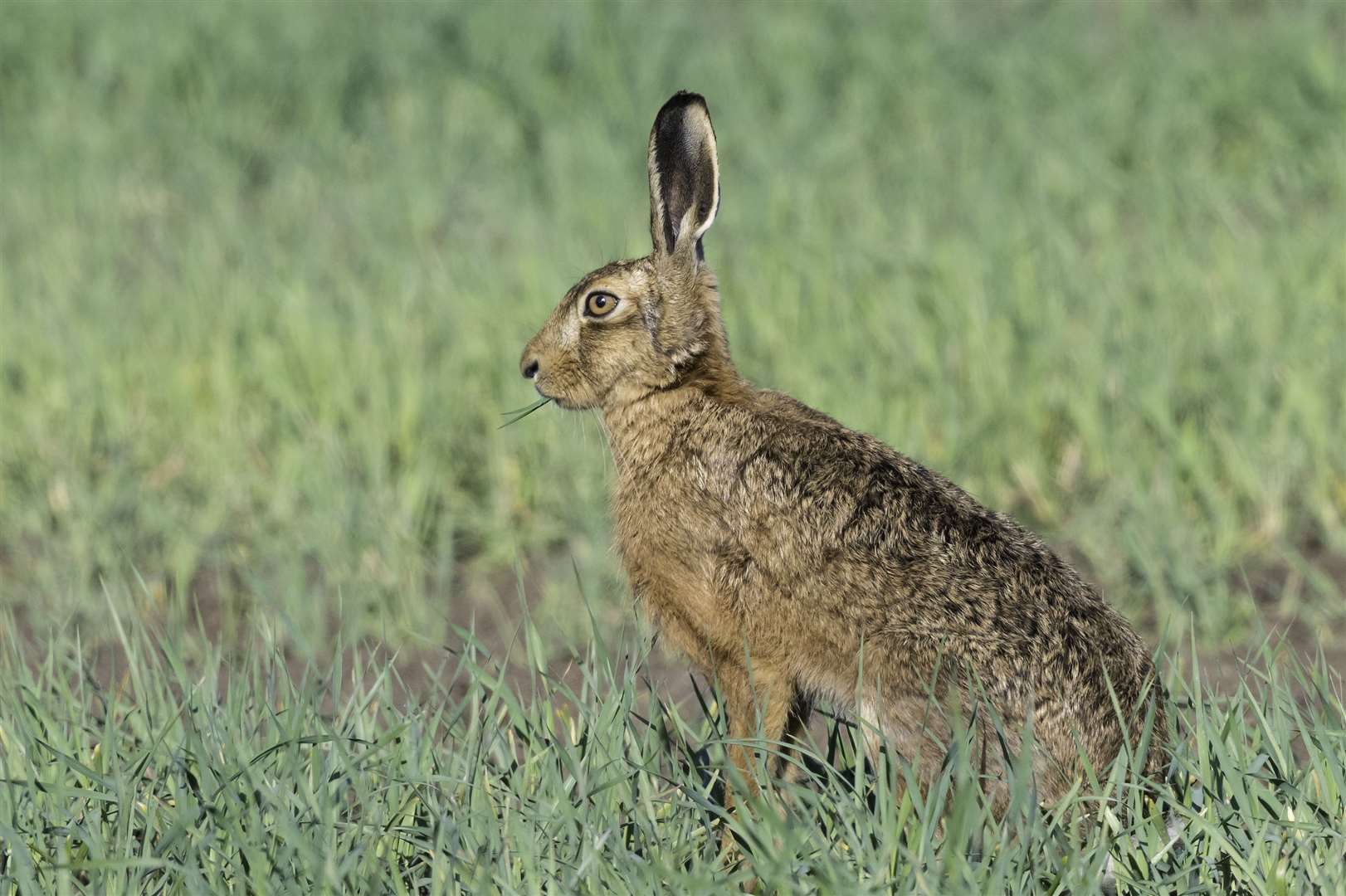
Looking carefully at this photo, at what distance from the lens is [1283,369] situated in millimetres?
5438

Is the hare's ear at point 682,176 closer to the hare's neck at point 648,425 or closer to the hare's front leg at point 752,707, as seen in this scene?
the hare's neck at point 648,425

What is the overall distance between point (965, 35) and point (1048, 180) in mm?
3685

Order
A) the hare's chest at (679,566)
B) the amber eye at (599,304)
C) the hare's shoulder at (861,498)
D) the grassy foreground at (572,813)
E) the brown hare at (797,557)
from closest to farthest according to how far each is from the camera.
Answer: the grassy foreground at (572,813) → the brown hare at (797,557) → the hare's shoulder at (861,498) → the hare's chest at (679,566) → the amber eye at (599,304)

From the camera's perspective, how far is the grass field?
2787mm

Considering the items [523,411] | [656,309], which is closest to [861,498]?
[656,309]

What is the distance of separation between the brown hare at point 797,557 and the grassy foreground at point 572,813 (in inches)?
4.3

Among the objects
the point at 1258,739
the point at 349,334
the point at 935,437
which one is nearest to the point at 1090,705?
the point at 1258,739

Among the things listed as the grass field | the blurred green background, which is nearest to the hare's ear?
the grass field

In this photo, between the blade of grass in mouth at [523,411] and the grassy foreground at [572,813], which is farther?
the blade of grass in mouth at [523,411]

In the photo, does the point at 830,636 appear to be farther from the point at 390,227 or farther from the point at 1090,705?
the point at 390,227

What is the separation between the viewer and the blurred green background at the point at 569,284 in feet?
16.5

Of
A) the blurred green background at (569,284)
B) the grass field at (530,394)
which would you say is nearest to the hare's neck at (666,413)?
the grass field at (530,394)

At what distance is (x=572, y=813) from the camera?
272cm

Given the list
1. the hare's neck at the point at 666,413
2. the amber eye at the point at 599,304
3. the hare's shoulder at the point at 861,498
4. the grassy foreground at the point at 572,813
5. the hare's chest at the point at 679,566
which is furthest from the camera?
the amber eye at the point at 599,304
